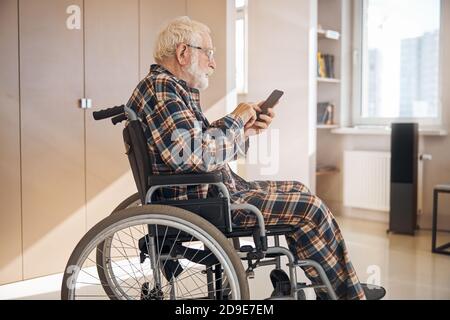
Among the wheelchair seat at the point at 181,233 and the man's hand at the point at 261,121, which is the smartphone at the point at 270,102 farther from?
the wheelchair seat at the point at 181,233

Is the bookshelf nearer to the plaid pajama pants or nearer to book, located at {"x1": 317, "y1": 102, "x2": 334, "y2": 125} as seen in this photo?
book, located at {"x1": 317, "y1": 102, "x2": 334, "y2": 125}

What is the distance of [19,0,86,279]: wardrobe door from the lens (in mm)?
2777

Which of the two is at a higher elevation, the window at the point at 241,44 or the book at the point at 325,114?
the window at the point at 241,44

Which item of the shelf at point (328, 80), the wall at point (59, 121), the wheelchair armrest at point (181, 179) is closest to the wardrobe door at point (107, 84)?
the wall at point (59, 121)

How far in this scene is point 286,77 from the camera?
4.11m

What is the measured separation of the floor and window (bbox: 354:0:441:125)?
3.75 ft

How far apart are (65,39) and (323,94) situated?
2.68 metres

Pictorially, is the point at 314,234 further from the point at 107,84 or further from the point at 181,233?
the point at 107,84

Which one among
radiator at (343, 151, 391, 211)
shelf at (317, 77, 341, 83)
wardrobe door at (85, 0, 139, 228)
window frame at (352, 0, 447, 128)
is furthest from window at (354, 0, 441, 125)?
wardrobe door at (85, 0, 139, 228)

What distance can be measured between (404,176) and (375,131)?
0.61 meters

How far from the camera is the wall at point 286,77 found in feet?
13.2

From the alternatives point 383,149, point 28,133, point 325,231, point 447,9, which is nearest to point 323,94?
point 383,149

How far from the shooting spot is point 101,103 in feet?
10.2

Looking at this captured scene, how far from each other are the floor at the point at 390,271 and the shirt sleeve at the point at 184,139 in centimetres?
106
